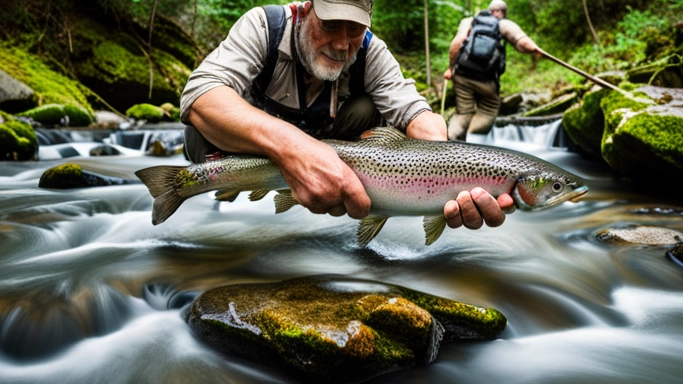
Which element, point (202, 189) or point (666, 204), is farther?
point (666, 204)

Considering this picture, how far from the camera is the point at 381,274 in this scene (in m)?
3.47

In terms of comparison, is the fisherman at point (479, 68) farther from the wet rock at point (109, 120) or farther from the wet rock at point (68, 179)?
the wet rock at point (109, 120)

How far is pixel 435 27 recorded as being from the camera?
2584 cm

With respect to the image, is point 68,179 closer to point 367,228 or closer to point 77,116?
point 367,228

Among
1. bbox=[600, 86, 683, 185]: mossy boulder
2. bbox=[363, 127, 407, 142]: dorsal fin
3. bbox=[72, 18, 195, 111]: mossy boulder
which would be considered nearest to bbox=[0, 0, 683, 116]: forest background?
bbox=[72, 18, 195, 111]: mossy boulder

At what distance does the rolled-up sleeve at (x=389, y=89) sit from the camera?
12.2ft

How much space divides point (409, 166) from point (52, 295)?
2.30m

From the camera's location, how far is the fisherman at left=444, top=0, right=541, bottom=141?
8531 millimetres

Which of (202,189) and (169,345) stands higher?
(202,189)

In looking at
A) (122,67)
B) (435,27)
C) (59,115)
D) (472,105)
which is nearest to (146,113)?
(122,67)

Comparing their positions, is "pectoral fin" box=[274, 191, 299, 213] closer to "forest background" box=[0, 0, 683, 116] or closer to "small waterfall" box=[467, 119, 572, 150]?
"small waterfall" box=[467, 119, 572, 150]

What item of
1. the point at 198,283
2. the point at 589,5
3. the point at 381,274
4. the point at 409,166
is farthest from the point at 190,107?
the point at 589,5

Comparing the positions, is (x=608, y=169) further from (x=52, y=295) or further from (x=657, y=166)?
(x=52, y=295)

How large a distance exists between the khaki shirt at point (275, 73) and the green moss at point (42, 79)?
1068cm
